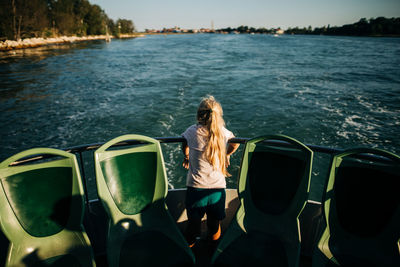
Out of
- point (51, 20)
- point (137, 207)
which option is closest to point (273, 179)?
point (137, 207)

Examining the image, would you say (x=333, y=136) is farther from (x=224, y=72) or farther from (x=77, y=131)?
(x=224, y=72)

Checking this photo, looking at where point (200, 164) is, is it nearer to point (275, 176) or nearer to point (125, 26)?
point (275, 176)

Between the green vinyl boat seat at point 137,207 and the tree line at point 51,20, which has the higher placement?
the tree line at point 51,20

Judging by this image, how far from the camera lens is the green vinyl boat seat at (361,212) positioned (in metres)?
1.60

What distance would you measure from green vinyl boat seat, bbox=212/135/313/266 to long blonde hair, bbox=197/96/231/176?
237 mm

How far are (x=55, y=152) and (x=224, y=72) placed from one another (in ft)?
74.8

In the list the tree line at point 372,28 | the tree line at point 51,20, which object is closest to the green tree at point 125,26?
the tree line at point 51,20

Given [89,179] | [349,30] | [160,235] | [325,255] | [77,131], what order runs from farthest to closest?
[349,30] → [77,131] → [89,179] → [160,235] → [325,255]

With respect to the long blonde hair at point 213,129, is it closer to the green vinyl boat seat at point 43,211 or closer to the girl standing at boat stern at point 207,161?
the girl standing at boat stern at point 207,161

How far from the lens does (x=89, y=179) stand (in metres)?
7.15

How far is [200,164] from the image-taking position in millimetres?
2000

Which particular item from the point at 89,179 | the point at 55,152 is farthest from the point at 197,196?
the point at 89,179

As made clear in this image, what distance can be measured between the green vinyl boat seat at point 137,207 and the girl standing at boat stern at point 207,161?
0.28 metres

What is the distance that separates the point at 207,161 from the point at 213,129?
321 millimetres
